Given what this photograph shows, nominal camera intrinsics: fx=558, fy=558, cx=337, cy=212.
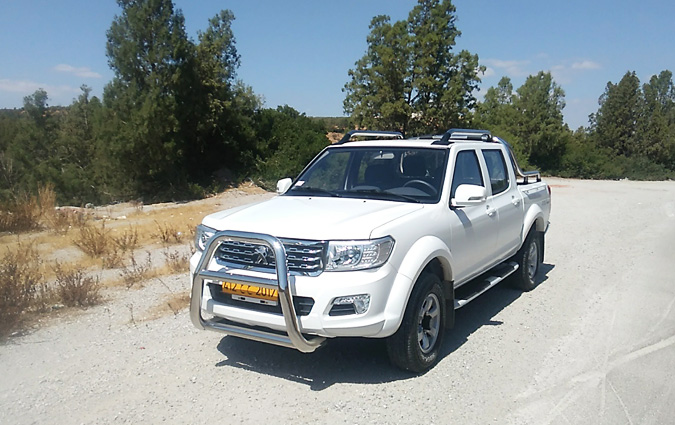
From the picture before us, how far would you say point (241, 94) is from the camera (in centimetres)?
2811

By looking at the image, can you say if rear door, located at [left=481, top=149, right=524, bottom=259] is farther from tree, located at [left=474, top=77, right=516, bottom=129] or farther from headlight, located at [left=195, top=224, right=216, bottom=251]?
tree, located at [left=474, top=77, right=516, bottom=129]

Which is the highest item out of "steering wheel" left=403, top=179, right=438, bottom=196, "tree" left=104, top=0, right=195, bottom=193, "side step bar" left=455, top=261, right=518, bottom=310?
"tree" left=104, top=0, right=195, bottom=193

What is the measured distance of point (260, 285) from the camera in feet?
13.4

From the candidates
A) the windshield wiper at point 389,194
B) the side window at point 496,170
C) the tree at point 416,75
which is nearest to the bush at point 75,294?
the windshield wiper at point 389,194

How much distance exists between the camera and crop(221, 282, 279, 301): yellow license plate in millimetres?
4164

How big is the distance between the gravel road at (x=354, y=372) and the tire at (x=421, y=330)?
6.0 inches

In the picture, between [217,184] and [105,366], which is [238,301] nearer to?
[105,366]

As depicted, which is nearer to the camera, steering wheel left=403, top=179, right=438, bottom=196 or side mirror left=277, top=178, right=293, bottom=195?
steering wheel left=403, top=179, right=438, bottom=196

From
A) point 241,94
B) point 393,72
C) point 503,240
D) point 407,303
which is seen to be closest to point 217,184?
point 241,94

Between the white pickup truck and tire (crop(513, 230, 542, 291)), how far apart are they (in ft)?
3.72

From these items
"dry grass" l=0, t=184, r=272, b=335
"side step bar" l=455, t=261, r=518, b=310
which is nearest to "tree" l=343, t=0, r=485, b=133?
"dry grass" l=0, t=184, r=272, b=335

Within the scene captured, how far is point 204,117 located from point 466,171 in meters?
20.4

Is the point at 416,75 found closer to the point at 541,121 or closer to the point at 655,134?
the point at 541,121

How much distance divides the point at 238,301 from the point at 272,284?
0.54m
